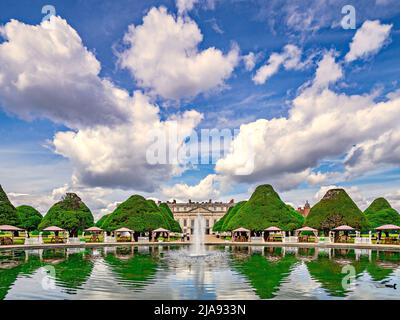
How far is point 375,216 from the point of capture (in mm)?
63500

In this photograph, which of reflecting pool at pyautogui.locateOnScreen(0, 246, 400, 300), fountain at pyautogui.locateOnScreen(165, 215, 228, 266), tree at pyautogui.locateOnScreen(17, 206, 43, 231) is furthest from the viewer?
tree at pyautogui.locateOnScreen(17, 206, 43, 231)

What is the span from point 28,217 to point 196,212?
86108 millimetres

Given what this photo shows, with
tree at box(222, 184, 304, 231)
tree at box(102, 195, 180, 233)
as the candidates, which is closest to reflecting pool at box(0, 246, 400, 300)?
tree at box(102, 195, 180, 233)

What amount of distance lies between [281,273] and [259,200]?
121 feet

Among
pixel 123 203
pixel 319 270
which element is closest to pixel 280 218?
pixel 123 203

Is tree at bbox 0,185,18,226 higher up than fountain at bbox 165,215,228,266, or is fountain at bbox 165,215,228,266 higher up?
tree at bbox 0,185,18,226

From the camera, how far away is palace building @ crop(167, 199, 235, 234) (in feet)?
474

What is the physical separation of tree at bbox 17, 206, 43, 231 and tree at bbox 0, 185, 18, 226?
14.0m

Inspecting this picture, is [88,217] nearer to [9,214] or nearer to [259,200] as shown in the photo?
[9,214]

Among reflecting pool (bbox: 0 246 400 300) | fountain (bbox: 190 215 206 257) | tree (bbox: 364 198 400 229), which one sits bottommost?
fountain (bbox: 190 215 206 257)

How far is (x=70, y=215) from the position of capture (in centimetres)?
5403

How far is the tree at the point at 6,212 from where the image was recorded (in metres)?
49.9

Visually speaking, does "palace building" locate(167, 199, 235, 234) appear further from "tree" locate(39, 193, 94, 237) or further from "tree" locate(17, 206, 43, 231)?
"tree" locate(39, 193, 94, 237)
